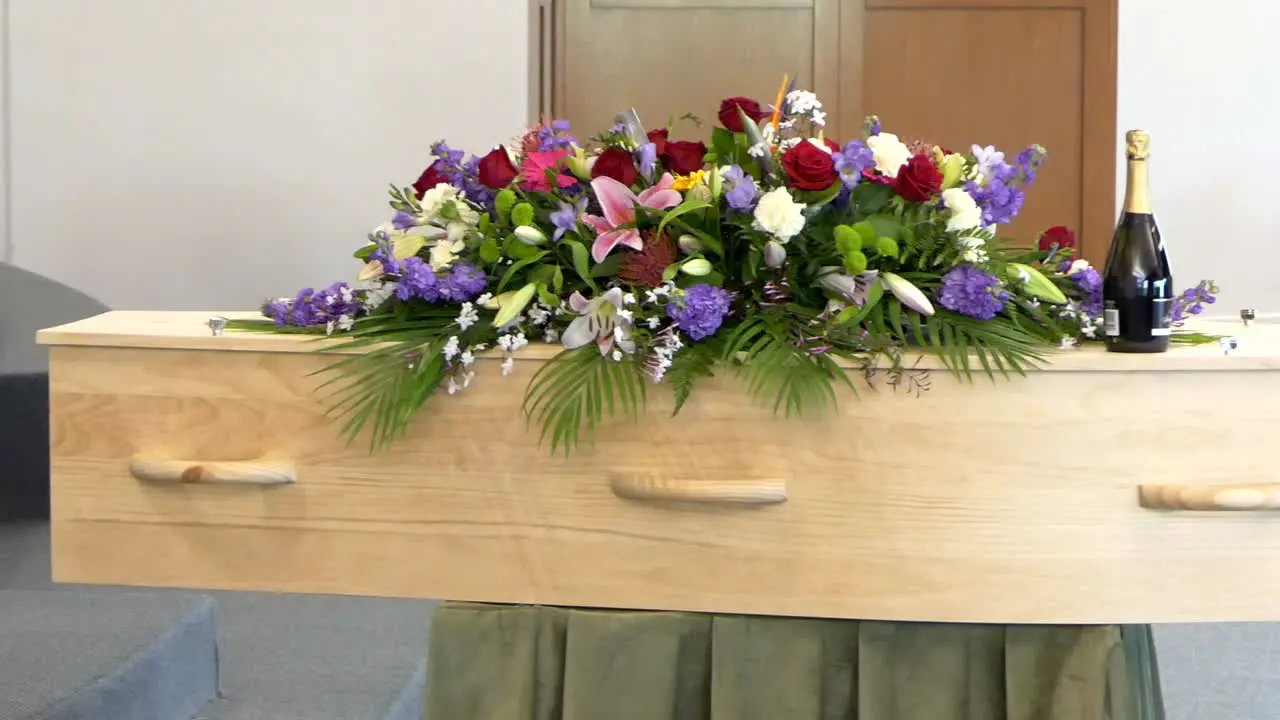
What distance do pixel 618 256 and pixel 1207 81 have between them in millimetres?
3422

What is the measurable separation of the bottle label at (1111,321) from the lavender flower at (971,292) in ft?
0.36

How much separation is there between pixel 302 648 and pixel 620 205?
5.73 ft

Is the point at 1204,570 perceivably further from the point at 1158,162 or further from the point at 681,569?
the point at 1158,162

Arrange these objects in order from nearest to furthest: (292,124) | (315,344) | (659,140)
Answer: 1. (315,344)
2. (659,140)
3. (292,124)

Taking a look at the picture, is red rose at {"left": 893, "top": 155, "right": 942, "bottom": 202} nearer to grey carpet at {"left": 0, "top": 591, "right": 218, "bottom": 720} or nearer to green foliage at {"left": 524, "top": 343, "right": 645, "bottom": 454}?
green foliage at {"left": 524, "top": 343, "right": 645, "bottom": 454}

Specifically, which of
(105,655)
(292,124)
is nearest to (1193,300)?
(105,655)

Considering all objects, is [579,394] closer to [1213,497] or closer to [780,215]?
[780,215]

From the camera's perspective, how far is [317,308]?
1.35 m

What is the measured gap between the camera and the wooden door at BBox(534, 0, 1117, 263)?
160 inches

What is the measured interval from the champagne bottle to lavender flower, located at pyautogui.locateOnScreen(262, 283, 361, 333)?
2.57 feet

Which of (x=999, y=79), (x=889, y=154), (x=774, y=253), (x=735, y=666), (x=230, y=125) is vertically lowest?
(x=735, y=666)

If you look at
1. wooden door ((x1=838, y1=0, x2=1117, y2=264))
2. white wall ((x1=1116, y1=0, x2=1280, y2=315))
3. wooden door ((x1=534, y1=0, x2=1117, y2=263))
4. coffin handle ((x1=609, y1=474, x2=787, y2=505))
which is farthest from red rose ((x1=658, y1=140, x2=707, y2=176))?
white wall ((x1=1116, y1=0, x2=1280, y2=315))

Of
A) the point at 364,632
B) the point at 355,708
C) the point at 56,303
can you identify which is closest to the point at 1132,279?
the point at 355,708

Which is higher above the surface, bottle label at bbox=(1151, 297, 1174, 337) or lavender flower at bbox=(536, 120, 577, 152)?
lavender flower at bbox=(536, 120, 577, 152)
